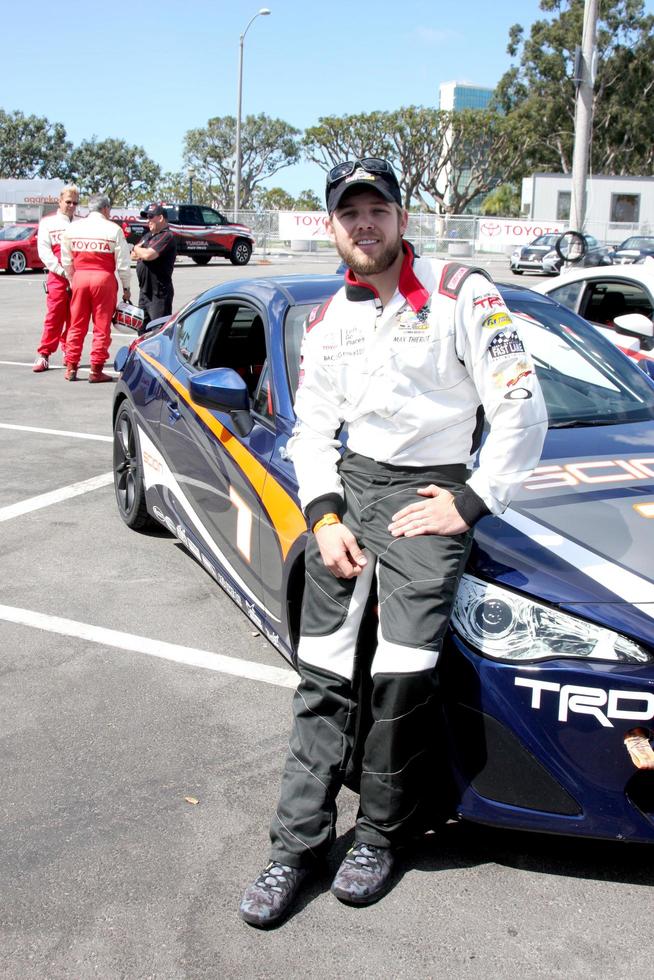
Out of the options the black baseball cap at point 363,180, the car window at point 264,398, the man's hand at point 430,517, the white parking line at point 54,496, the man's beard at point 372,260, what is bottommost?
the white parking line at point 54,496

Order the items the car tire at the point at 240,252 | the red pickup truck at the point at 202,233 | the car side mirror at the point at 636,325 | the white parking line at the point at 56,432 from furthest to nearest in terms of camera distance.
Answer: the car tire at the point at 240,252 → the red pickup truck at the point at 202,233 → the white parking line at the point at 56,432 → the car side mirror at the point at 636,325

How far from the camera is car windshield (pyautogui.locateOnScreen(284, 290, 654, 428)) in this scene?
152 inches

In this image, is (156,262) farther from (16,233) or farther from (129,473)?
(16,233)

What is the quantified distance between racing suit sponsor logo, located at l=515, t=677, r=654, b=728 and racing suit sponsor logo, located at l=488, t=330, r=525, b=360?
2.65 feet

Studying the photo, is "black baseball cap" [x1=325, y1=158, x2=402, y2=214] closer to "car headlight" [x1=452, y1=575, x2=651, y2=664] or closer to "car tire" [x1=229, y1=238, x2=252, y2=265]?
"car headlight" [x1=452, y1=575, x2=651, y2=664]

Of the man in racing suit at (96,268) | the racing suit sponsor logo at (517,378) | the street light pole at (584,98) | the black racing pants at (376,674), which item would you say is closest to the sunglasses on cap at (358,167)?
the racing suit sponsor logo at (517,378)

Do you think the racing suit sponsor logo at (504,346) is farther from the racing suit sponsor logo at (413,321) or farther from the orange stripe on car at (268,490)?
the orange stripe on car at (268,490)

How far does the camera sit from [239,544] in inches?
150

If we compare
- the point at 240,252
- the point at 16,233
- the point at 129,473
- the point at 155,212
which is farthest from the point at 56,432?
the point at 240,252

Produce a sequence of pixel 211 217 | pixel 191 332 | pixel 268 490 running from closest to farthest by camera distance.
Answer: pixel 268 490, pixel 191 332, pixel 211 217

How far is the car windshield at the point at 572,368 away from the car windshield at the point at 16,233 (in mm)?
23796

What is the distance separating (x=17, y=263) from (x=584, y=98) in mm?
15430

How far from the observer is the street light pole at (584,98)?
15.8 meters

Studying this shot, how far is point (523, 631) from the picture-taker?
252cm
